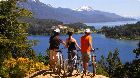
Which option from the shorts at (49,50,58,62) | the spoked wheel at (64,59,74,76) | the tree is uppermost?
the tree

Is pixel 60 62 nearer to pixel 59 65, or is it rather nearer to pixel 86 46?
pixel 59 65

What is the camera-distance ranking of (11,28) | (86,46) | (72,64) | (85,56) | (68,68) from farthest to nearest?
(11,28) < (68,68) < (72,64) < (85,56) < (86,46)

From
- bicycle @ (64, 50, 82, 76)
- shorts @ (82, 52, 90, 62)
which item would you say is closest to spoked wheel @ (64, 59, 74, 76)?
bicycle @ (64, 50, 82, 76)

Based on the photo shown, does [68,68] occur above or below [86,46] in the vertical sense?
below

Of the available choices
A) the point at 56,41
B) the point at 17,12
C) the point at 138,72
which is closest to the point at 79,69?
the point at 56,41

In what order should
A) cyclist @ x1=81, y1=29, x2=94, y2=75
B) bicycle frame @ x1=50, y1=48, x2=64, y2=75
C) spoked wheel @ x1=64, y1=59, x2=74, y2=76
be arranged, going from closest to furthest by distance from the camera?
cyclist @ x1=81, y1=29, x2=94, y2=75 < spoked wheel @ x1=64, y1=59, x2=74, y2=76 < bicycle frame @ x1=50, y1=48, x2=64, y2=75

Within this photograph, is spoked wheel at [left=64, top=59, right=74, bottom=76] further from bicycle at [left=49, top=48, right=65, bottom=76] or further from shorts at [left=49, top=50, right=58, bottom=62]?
shorts at [left=49, top=50, right=58, bottom=62]

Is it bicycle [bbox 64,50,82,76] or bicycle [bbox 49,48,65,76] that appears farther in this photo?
bicycle [bbox 49,48,65,76]

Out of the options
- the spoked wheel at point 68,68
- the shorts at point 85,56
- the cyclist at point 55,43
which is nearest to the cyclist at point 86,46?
the shorts at point 85,56

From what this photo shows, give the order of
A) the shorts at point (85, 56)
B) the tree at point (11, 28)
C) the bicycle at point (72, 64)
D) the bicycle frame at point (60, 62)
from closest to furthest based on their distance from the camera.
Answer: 1. the shorts at point (85, 56)
2. the bicycle at point (72, 64)
3. the bicycle frame at point (60, 62)
4. the tree at point (11, 28)

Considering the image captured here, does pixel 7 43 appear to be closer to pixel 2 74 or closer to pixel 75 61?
pixel 2 74

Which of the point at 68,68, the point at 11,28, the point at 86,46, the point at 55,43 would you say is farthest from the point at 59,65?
the point at 11,28

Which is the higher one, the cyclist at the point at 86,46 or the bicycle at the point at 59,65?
the cyclist at the point at 86,46

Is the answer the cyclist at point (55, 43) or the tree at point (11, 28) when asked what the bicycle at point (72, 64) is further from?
the tree at point (11, 28)
